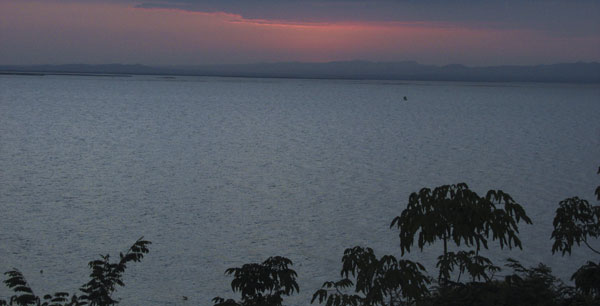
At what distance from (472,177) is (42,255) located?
20542 mm

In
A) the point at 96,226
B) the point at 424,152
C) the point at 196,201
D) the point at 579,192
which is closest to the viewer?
the point at 96,226

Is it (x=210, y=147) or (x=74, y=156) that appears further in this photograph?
(x=210, y=147)

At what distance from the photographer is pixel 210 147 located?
41500mm

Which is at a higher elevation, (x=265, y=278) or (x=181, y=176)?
(x=265, y=278)

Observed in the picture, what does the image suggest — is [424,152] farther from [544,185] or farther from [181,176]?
[181,176]

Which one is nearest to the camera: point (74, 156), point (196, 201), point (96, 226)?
point (96, 226)

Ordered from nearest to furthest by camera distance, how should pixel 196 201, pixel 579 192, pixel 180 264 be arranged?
pixel 180 264
pixel 196 201
pixel 579 192

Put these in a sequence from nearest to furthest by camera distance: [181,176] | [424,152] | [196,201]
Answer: [196,201] < [181,176] < [424,152]

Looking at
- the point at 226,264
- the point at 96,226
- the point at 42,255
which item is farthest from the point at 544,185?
the point at 42,255

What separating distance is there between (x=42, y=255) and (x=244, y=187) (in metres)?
11.1

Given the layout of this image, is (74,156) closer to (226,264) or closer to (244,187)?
(244,187)

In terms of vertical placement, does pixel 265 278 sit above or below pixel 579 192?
above

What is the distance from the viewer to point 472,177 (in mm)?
29875

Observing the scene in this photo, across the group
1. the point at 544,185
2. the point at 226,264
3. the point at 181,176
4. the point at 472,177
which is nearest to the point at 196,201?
the point at 181,176
